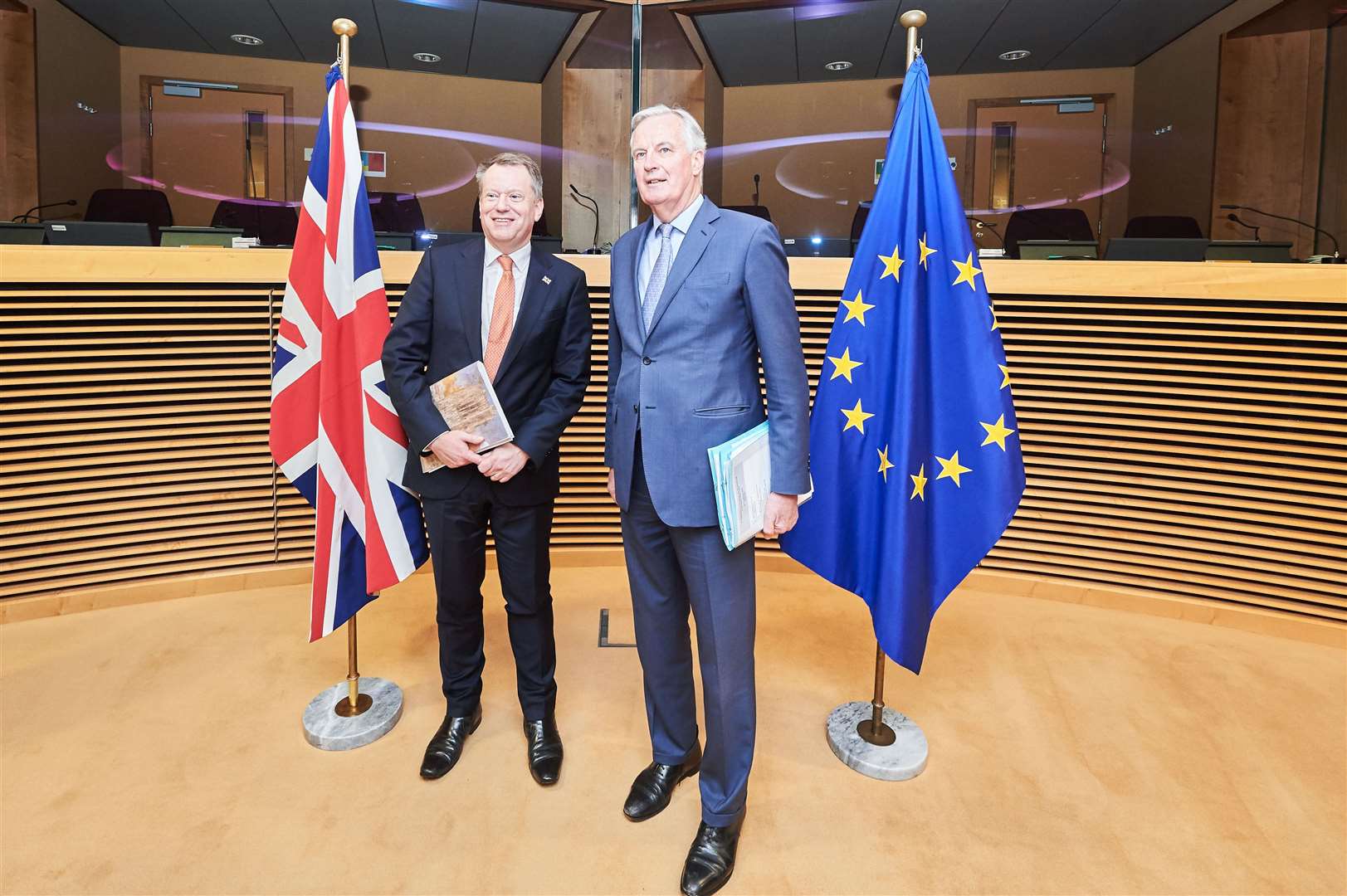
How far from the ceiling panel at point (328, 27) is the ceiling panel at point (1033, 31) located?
564 cm

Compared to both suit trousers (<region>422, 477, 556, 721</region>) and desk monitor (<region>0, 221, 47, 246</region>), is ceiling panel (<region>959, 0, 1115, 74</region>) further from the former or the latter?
desk monitor (<region>0, 221, 47, 246</region>)

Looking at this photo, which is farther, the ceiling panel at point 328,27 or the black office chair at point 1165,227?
the ceiling panel at point 328,27

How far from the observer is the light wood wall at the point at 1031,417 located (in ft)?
9.02

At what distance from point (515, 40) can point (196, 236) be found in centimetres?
469

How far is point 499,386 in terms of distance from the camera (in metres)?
1.84

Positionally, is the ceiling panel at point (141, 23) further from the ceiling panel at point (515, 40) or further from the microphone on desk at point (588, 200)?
the microphone on desk at point (588, 200)

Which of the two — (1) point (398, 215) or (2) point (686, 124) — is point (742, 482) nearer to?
(2) point (686, 124)

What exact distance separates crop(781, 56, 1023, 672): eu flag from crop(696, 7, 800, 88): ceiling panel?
5144mm

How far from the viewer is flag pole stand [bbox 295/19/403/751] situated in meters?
2.05

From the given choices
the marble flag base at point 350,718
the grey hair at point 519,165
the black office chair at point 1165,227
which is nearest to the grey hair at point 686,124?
the grey hair at point 519,165

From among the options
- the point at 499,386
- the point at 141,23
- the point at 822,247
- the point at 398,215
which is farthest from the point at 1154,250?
the point at 141,23

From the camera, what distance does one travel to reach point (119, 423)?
2842 mm

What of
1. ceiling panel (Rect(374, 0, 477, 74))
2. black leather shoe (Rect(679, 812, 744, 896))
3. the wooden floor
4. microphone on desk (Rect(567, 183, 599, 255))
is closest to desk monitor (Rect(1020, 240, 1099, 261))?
the wooden floor

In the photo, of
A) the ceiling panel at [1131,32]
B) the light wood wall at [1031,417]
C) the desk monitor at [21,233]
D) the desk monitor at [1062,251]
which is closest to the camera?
the light wood wall at [1031,417]
